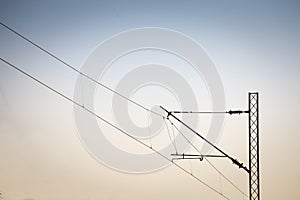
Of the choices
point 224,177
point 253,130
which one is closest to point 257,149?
point 253,130

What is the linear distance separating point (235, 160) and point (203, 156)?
1.12 metres

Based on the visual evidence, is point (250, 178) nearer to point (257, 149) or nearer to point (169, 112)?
point (257, 149)

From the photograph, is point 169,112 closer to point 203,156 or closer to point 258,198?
point 203,156

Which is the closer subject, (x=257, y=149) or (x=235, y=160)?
(x=235, y=160)

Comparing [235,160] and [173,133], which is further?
[173,133]

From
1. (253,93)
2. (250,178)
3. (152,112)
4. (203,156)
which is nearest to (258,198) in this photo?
(250,178)

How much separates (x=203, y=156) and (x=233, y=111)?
1.96 metres

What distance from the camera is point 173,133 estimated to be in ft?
48.0

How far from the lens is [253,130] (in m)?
14.2

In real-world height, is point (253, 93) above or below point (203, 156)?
above

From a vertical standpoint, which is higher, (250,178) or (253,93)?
(253,93)

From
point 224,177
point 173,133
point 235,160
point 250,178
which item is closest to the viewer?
point 235,160

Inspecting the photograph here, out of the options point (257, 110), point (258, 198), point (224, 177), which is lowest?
point (258, 198)

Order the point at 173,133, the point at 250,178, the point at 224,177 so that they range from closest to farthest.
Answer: the point at 250,178
the point at 173,133
the point at 224,177
